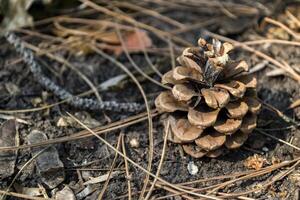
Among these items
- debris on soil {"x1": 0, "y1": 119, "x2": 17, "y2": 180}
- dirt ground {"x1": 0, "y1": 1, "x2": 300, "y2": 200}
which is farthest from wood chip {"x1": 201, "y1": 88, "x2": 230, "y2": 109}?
debris on soil {"x1": 0, "y1": 119, "x2": 17, "y2": 180}

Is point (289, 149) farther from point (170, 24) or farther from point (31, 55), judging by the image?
point (31, 55)

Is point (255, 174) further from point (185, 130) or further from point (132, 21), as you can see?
point (132, 21)

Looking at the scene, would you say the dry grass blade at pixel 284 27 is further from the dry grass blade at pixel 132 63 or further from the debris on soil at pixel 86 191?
the debris on soil at pixel 86 191

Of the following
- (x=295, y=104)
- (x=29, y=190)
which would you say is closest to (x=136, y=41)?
(x=295, y=104)

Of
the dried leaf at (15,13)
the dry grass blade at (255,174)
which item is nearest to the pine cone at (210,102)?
the dry grass blade at (255,174)

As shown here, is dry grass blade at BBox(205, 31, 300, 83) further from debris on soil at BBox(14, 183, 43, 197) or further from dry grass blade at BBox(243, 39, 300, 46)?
debris on soil at BBox(14, 183, 43, 197)

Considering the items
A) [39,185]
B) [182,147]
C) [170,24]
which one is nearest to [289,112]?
[182,147]
